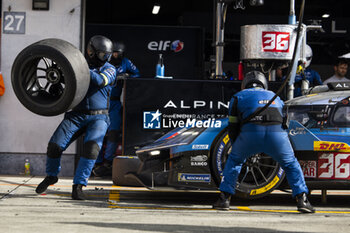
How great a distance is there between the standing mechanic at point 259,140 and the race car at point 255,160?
0.33 metres

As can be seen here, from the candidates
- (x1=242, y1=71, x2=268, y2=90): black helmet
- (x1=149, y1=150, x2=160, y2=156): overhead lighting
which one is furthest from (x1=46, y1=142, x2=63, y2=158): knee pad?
(x1=242, y1=71, x2=268, y2=90): black helmet

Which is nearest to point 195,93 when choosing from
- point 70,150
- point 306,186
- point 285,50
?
point 285,50

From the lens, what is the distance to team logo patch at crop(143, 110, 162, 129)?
7875 millimetres

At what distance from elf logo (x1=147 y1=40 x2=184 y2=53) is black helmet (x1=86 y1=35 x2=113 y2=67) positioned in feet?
18.8

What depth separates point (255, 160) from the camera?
7070 mm

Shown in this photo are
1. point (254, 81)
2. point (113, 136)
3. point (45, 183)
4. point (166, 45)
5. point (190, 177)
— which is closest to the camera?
point (254, 81)

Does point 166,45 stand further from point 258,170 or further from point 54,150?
point 258,170

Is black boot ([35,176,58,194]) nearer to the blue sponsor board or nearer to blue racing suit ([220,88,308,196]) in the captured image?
the blue sponsor board

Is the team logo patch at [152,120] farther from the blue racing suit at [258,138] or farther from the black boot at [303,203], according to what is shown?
the black boot at [303,203]

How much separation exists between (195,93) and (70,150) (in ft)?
10.5

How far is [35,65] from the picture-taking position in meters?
7.48

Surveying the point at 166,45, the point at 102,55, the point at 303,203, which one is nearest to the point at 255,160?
the point at 303,203

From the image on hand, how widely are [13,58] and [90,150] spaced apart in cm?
361

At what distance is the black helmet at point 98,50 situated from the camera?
25.1 ft
